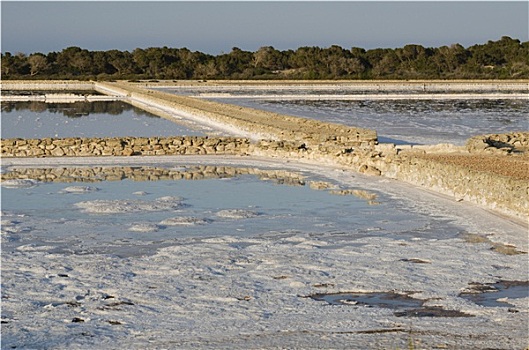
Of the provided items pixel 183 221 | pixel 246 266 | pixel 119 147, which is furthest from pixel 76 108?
pixel 246 266

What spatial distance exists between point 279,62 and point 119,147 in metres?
61.3

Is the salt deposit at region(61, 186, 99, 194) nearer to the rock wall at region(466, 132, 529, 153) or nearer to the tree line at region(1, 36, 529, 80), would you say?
the rock wall at region(466, 132, 529, 153)

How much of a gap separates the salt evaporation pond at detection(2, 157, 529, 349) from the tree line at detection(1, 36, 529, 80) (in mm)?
53874

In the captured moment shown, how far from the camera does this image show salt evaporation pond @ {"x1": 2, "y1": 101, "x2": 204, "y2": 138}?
1816cm

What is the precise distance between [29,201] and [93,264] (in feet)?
10.1

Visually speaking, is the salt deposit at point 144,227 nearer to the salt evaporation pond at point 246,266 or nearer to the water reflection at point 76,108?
the salt evaporation pond at point 246,266

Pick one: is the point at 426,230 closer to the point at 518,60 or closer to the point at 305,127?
the point at 305,127

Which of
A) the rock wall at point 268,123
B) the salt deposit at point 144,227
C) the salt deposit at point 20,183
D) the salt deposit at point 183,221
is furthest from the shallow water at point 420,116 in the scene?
the salt deposit at point 144,227

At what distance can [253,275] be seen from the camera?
20.5ft

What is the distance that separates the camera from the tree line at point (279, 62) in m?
66.4

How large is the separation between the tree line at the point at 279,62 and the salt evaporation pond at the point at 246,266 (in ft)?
177

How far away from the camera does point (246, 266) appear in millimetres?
6523

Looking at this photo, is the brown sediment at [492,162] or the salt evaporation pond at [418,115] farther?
the salt evaporation pond at [418,115]

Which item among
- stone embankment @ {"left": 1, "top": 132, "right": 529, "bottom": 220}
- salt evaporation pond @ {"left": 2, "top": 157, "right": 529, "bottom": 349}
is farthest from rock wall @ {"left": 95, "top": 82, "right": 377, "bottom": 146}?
salt evaporation pond @ {"left": 2, "top": 157, "right": 529, "bottom": 349}
